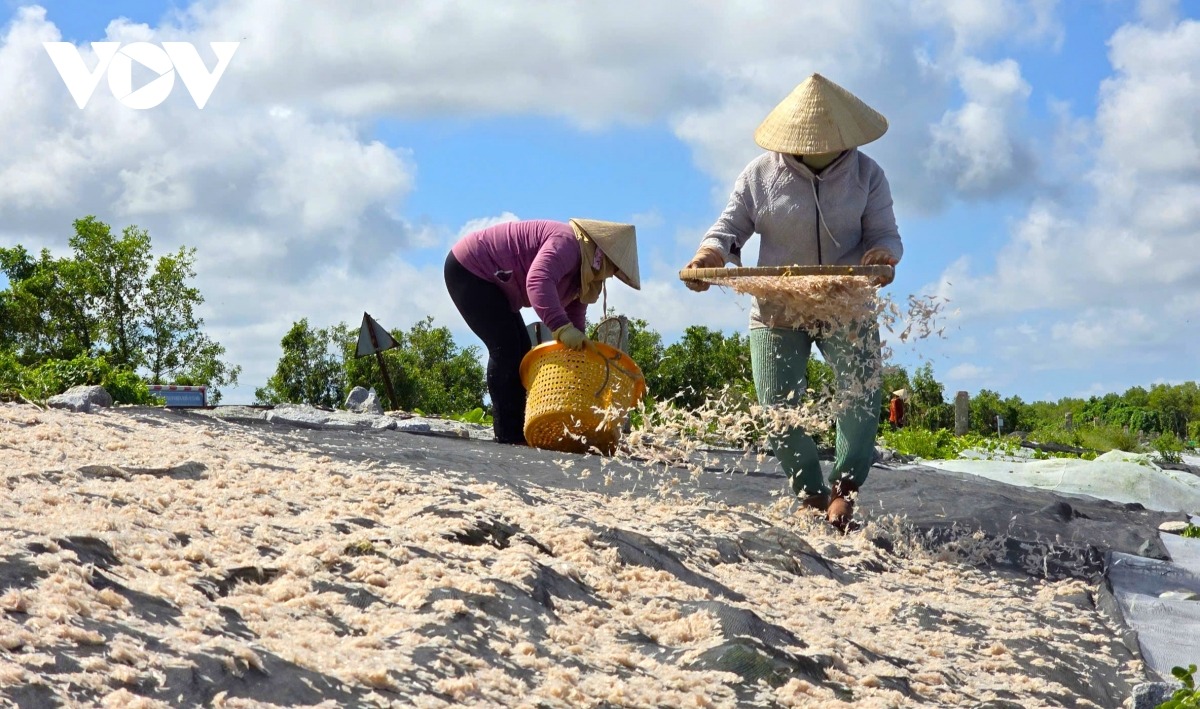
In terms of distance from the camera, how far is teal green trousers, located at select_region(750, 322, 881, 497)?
4223 mm

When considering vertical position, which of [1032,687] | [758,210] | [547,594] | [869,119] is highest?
[869,119]

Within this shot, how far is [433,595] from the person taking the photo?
97.0 inches

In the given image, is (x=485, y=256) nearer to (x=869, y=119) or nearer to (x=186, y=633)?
(x=869, y=119)

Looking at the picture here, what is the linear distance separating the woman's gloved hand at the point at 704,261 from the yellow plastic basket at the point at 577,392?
1.62 meters

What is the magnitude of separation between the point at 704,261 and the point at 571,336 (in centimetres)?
174

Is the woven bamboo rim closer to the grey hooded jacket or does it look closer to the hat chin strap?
the grey hooded jacket

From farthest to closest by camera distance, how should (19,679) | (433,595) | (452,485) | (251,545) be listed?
(452,485) → (251,545) → (433,595) → (19,679)

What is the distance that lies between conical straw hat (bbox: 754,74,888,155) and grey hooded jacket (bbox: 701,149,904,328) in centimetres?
9

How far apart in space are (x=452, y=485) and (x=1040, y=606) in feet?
6.66

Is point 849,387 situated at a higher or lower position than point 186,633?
higher

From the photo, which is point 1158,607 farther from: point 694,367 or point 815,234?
point 694,367

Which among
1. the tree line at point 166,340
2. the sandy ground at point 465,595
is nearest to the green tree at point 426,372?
the tree line at point 166,340

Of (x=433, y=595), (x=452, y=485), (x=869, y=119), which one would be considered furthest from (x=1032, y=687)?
(x=869, y=119)

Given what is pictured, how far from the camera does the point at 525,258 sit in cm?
622
